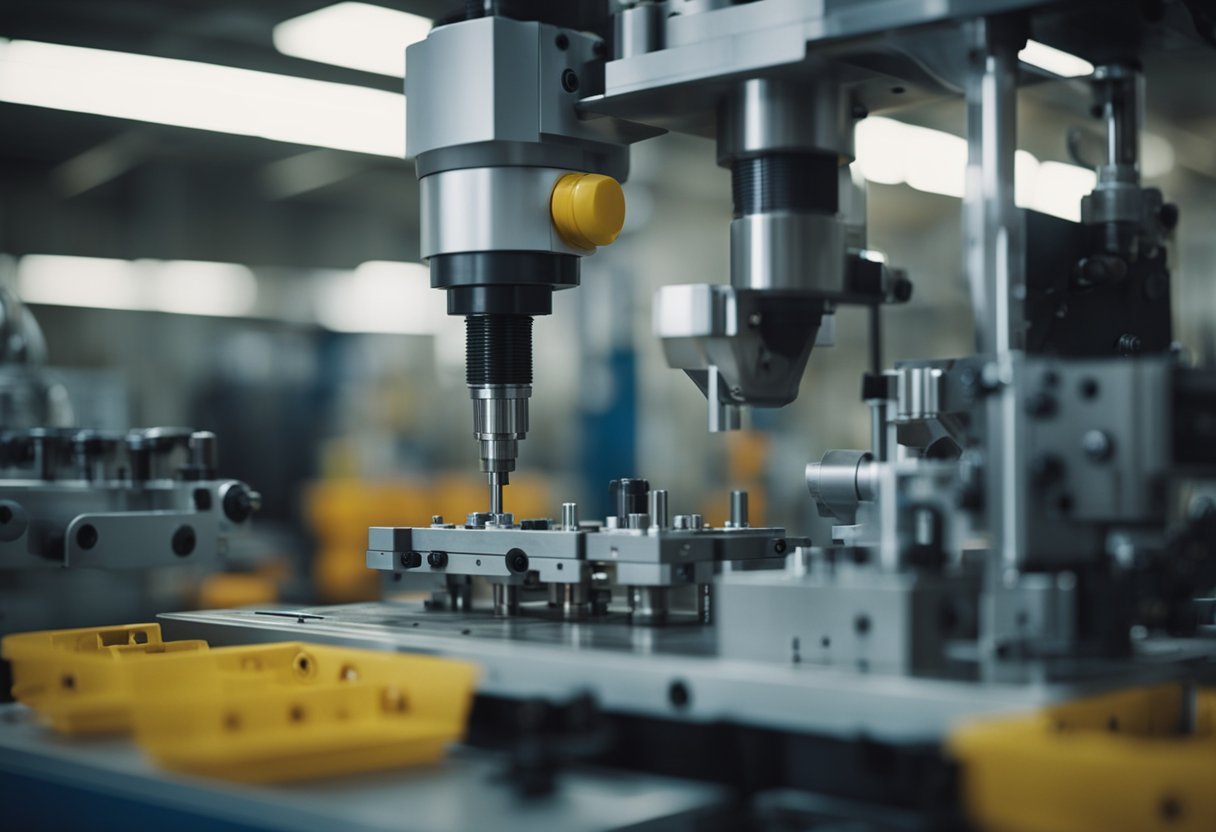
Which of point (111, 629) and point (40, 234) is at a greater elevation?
point (40, 234)

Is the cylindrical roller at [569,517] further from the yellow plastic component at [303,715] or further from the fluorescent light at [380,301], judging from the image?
the fluorescent light at [380,301]

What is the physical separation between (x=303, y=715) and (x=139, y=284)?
5.84 m

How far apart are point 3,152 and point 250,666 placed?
534cm

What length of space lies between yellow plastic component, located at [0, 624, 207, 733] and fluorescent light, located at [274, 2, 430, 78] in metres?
3.43

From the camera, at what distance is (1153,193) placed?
A: 1.46 m

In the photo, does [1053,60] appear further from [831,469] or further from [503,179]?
[503,179]

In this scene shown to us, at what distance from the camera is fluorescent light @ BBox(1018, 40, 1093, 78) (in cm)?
144

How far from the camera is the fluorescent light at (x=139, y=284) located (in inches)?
246

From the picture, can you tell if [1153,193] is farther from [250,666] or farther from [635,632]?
[250,666]

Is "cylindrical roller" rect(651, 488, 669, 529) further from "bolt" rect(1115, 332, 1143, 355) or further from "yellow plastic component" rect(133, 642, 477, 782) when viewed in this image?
"bolt" rect(1115, 332, 1143, 355)

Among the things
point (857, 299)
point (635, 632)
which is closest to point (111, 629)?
point (635, 632)

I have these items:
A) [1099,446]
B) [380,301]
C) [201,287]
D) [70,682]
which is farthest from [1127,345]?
[380,301]

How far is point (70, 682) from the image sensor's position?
130cm

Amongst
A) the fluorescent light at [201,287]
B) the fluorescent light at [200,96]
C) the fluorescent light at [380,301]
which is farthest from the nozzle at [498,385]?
the fluorescent light at [380,301]
